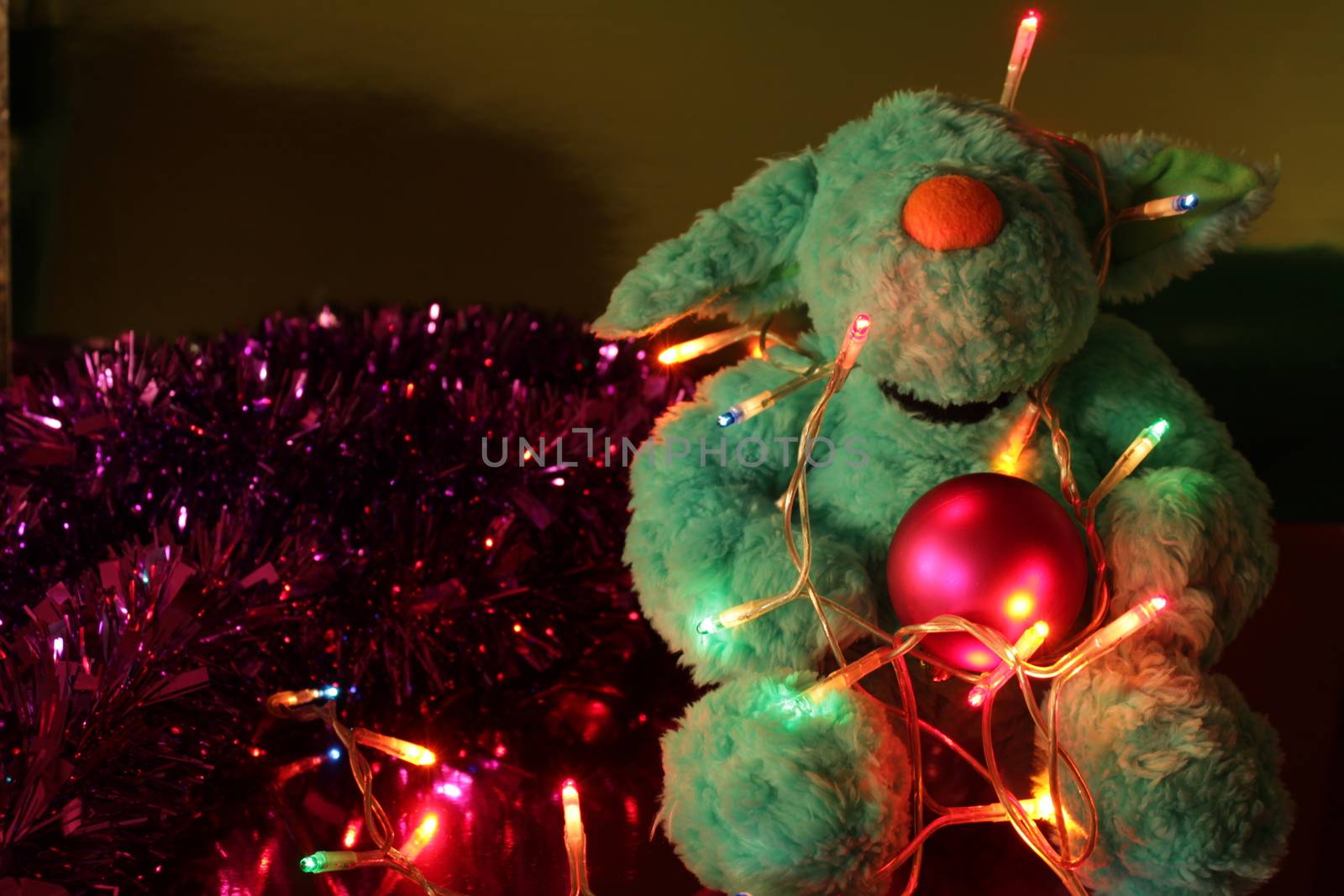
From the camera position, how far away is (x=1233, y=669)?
0.75 metres

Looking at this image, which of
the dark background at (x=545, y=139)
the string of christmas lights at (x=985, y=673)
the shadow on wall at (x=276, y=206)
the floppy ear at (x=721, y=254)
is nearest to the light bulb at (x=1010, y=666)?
the string of christmas lights at (x=985, y=673)

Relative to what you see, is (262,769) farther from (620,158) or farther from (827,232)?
(620,158)

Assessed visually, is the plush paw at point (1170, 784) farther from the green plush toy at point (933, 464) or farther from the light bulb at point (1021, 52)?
the light bulb at point (1021, 52)

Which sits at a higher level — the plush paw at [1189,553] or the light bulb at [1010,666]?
the plush paw at [1189,553]

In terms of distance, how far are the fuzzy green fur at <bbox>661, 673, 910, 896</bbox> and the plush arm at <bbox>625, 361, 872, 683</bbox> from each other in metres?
0.03

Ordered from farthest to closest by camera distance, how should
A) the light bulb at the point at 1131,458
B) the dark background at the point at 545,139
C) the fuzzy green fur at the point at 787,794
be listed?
the dark background at the point at 545,139
the light bulb at the point at 1131,458
the fuzzy green fur at the point at 787,794

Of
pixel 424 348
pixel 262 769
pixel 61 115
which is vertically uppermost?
pixel 61 115

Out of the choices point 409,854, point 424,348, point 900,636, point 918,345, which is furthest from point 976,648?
point 424,348

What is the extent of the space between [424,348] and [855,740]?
540mm

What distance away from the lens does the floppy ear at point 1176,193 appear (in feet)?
1.89

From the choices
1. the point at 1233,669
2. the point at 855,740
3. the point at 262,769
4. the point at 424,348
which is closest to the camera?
the point at 855,740

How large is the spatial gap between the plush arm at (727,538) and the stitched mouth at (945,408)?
6cm

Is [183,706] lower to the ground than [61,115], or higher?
lower

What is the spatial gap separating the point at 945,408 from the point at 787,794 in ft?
0.67
